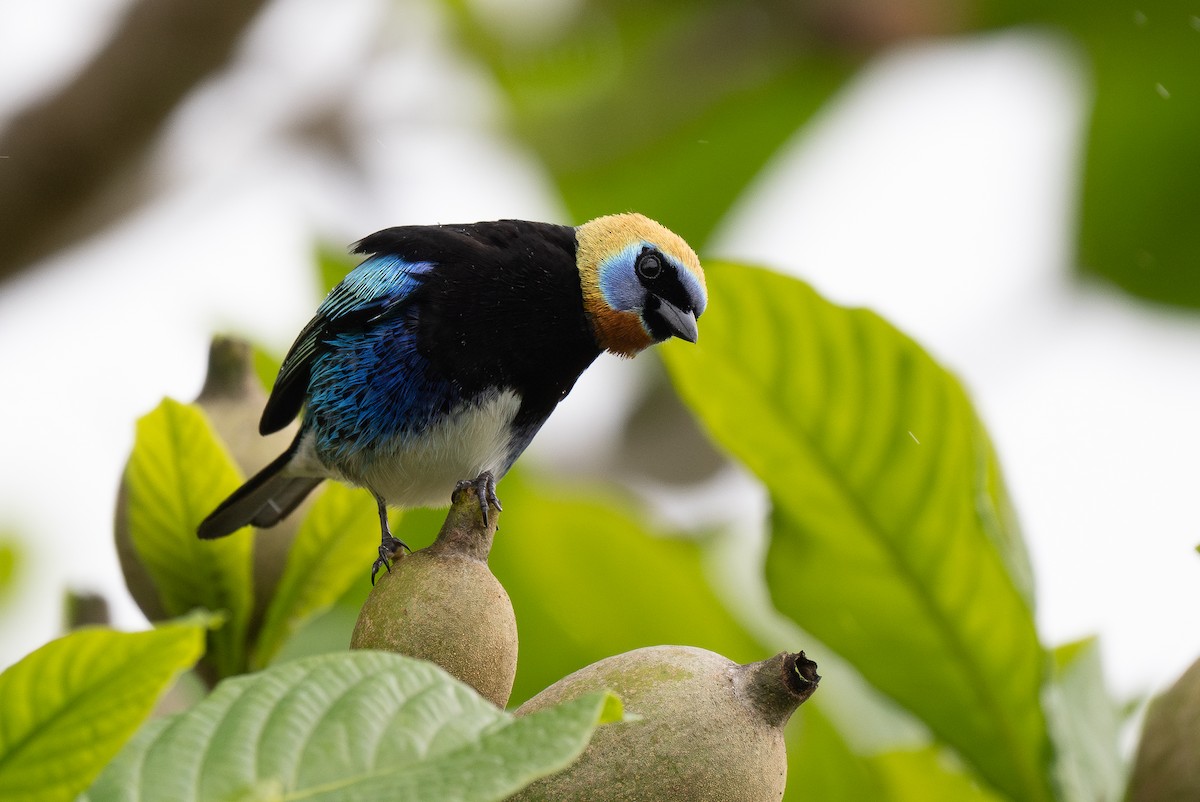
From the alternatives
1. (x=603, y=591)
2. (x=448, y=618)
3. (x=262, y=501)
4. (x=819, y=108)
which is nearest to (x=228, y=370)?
(x=262, y=501)

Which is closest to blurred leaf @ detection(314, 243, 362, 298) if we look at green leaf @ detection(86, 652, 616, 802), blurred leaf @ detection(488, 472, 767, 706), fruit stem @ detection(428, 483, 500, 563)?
blurred leaf @ detection(488, 472, 767, 706)

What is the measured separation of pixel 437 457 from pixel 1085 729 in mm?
1062

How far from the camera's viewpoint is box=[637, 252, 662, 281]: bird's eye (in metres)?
2.11

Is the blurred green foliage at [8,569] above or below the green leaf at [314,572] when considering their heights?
below

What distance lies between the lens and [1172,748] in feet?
6.22

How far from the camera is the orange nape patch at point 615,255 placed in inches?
85.1

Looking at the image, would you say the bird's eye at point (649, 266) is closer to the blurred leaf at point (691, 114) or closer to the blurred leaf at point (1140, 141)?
the blurred leaf at point (691, 114)

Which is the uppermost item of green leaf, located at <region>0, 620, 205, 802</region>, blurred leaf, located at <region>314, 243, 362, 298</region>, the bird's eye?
green leaf, located at <region>0, 620, 205, 802</region>

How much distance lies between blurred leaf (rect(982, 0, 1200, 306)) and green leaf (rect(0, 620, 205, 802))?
3350mm

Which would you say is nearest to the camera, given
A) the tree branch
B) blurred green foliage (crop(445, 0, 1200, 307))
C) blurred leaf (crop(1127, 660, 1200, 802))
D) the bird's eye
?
blurred leaf (crop(1127, 660, 1200, 802))

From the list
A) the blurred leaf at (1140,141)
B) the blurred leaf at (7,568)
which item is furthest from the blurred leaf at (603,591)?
the blurred leaf at (1140,141)

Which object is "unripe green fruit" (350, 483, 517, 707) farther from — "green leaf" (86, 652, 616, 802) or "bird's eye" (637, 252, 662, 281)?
"bird's eye" (637, 252, 662, 281)

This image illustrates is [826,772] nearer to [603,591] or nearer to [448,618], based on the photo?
[603,591]

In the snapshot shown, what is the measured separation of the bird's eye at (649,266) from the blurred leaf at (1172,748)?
911 mm
